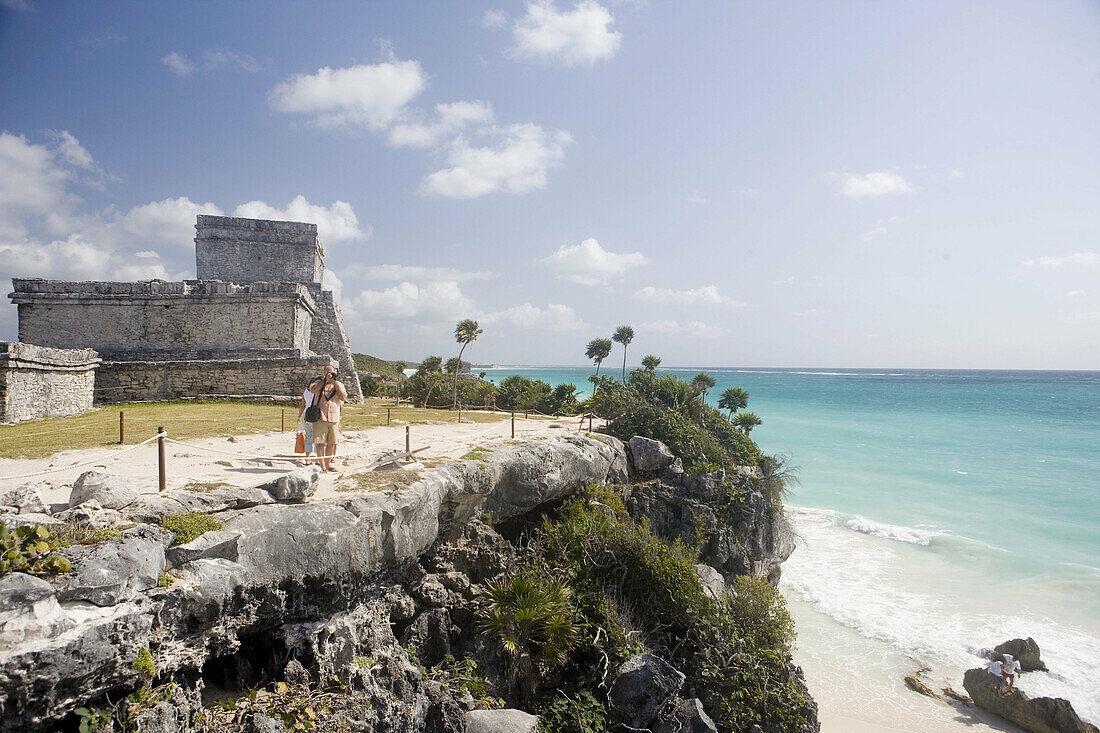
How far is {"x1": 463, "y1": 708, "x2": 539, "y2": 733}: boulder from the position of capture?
229 inches

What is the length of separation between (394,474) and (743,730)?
625 centimetres

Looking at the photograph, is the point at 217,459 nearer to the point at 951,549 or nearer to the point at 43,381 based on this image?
the point at 43,381

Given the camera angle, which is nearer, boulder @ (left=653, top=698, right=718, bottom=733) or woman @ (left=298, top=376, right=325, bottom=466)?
boulder @ (left=653, top=698, right=718, bottom=733)

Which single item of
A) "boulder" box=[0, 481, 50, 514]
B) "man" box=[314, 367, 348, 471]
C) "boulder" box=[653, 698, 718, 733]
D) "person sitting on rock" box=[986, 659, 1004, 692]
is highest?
"man" box=[314, 367, 348, 471]

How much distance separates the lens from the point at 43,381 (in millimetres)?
11203

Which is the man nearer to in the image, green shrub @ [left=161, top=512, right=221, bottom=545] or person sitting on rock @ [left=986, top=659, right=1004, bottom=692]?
green shrub @ [left=161, top=512, right=221, bottom=545]

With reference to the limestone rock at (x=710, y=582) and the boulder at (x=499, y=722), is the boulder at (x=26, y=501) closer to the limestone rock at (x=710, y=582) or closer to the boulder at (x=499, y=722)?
the boulder at (x=499, y=722)

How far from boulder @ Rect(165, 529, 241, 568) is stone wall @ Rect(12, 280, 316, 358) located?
13.1 meters

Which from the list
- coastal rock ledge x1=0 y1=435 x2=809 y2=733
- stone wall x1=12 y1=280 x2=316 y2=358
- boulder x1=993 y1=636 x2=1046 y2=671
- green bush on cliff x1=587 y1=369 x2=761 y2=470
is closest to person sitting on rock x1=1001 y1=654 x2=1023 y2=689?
boulder x1=993 y1=636 x2=1046 y2=671

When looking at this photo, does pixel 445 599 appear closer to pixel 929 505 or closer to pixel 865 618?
pixel 865 618

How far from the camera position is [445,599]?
7039 millimetres

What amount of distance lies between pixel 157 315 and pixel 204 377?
328cm

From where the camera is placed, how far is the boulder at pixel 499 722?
229 inches

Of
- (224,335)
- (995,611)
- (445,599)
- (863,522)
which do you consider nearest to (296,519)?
(445,599)
